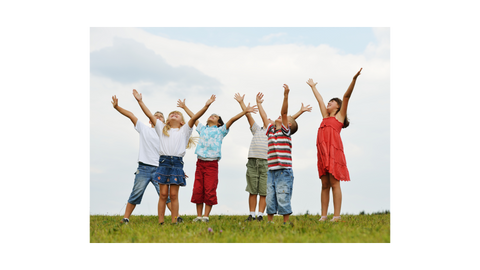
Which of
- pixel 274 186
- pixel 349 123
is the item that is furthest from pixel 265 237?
pixel 349 123

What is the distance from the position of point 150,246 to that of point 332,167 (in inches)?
160

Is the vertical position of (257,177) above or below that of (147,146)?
below

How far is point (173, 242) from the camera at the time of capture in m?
5.55

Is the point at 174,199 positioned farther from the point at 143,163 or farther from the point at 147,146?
the point at 147,146

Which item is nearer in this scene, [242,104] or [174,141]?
[174,141]

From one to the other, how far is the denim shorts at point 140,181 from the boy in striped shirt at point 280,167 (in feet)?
9.28

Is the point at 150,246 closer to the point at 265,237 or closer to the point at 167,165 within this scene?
the point at 265,237

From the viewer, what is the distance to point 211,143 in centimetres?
859

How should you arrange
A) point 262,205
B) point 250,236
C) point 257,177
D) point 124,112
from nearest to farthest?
point 250,236
point 124,112
point 262,205
point 257,177

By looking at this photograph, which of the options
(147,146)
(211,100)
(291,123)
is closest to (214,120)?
(211,100)

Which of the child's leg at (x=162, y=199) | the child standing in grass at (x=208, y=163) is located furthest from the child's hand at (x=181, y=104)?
the child's leg at (x=162, y=199)

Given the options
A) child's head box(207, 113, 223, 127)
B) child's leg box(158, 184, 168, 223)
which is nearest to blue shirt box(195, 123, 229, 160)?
child's head box(207, 113, 223, 127)

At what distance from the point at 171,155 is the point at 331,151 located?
3.34 meters

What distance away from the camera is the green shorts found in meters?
8.95
